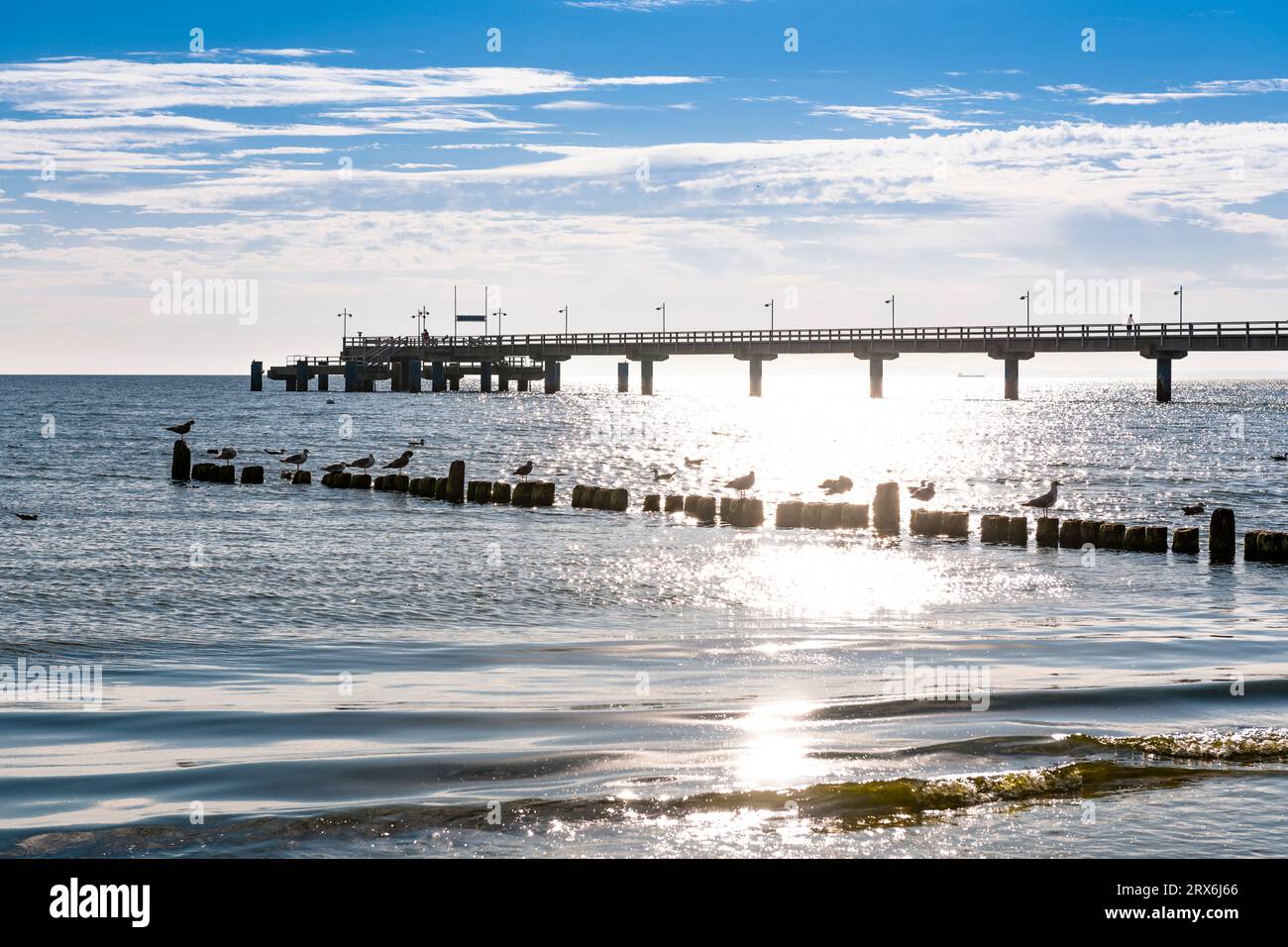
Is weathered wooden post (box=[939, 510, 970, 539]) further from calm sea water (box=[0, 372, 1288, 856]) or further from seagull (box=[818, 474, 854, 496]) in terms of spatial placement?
seagull (box=[818, 474, 854, 496])

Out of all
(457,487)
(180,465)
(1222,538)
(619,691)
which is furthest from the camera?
(180,465)

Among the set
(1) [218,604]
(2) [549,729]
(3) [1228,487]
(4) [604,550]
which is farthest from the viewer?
(3) [1228,487]

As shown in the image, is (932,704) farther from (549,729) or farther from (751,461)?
(751,461)

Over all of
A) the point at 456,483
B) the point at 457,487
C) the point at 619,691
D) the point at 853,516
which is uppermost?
the point at 456,483

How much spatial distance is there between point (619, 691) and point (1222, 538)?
16.3 metres

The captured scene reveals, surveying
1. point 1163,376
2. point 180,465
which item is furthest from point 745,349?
point 180,465

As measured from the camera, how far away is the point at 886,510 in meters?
30.5

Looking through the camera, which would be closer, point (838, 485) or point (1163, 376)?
point (838, 485)

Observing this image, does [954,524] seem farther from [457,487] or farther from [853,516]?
[457,487]

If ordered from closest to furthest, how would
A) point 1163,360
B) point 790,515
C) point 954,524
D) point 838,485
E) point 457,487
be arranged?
point 954,524 < point 790,515 < point 838,485 < point 457,487 < point 1163,360

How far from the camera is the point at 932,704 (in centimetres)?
1221

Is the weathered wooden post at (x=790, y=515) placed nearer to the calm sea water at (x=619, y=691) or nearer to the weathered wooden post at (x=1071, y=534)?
the calm sea water at (x=619, y=691)

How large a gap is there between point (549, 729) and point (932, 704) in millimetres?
3426
